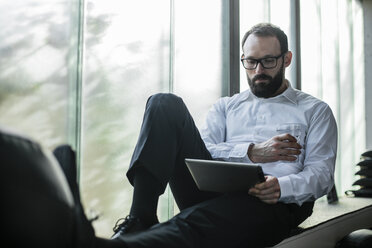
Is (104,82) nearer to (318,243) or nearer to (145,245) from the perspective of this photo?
(145,245)

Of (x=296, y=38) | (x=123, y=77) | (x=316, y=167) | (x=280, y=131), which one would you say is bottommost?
(x=316, y=167)

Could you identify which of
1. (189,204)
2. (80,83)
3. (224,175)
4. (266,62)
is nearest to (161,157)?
(224,175)

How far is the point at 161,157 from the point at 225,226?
291 millimetres

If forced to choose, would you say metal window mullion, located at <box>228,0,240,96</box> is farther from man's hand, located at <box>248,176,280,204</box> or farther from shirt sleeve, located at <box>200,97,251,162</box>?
man's hand, located at <box>248,176,280,204</box>

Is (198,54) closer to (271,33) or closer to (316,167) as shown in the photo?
(271,33)

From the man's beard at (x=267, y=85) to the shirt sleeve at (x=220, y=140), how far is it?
18cm

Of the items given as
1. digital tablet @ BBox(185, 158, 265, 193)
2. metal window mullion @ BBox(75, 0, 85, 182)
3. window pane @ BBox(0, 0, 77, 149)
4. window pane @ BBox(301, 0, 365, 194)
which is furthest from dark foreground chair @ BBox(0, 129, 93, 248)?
window pane @ BBox(301, 0, 365, 194)

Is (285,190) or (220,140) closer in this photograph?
(285,190)

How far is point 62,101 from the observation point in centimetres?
176

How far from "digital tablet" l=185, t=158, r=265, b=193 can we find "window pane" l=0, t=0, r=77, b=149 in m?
0.62

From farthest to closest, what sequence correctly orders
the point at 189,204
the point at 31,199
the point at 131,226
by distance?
the point at 189,204 → the point at 131,226 → the point at 31,199

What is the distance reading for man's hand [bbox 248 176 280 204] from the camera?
1.47 m

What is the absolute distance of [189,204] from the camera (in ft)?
5.41

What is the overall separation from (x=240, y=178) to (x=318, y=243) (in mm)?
752
